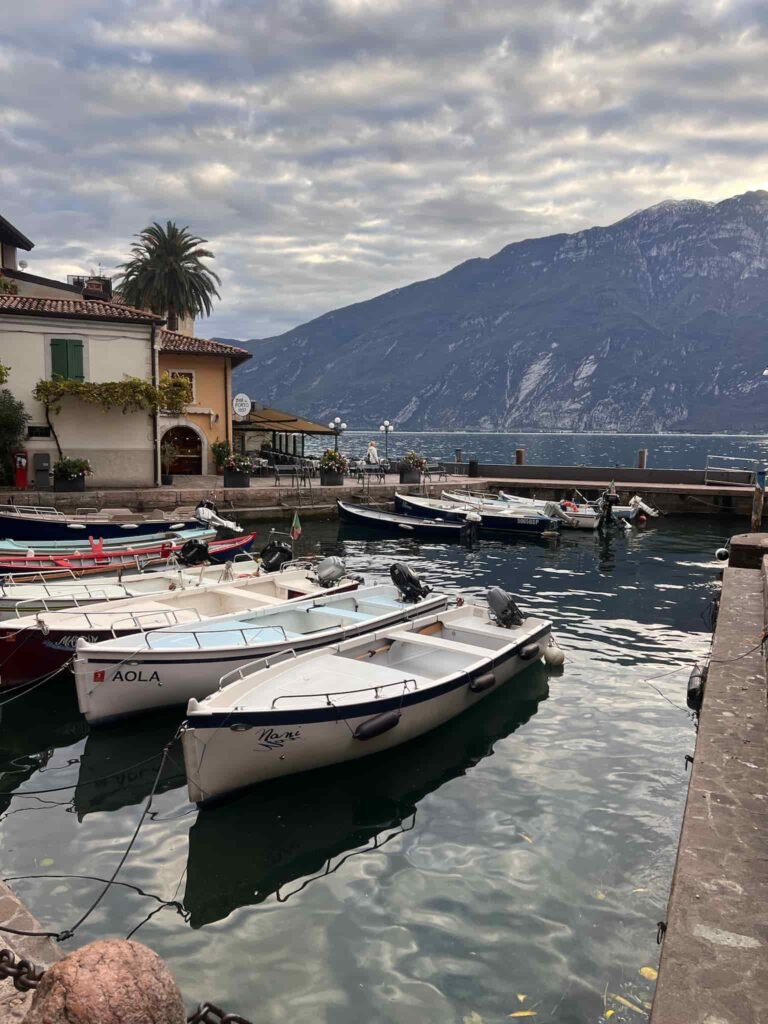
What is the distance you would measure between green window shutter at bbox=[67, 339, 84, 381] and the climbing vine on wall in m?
0.41

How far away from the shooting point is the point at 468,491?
3822 cm

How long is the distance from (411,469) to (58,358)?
17.2 metres

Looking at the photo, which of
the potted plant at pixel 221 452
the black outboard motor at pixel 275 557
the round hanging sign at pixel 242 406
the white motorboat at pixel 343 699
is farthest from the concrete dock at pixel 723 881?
the round hanging sign at pixel 242 406

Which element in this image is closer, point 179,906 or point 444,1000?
point 444,1000

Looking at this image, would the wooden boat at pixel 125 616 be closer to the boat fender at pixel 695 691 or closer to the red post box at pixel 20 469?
the boat fender at pixel 695 691

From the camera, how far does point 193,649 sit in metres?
10.7

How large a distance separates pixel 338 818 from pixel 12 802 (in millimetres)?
3912

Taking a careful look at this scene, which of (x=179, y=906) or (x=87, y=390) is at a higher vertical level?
(x=87, y=390)

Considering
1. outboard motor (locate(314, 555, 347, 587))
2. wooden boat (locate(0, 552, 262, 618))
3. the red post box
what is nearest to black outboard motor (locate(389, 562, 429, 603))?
outboard motor (locate(314, 555, 347, 587))

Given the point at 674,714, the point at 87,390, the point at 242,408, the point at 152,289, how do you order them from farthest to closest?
the point at 152,289
the point at 242,408
the point at 87,390
the point at 674,714

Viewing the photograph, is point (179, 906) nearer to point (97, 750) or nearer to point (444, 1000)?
point (444, 1000)

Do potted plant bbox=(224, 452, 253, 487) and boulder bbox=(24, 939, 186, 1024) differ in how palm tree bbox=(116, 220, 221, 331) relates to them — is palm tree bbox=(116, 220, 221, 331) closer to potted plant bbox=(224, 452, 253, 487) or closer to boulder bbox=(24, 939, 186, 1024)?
potted plant bbox=(224, 452, 253, 487)

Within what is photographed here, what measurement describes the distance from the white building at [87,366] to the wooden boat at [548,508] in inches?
548

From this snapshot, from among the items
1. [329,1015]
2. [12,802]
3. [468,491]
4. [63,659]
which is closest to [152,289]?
[468,491]
